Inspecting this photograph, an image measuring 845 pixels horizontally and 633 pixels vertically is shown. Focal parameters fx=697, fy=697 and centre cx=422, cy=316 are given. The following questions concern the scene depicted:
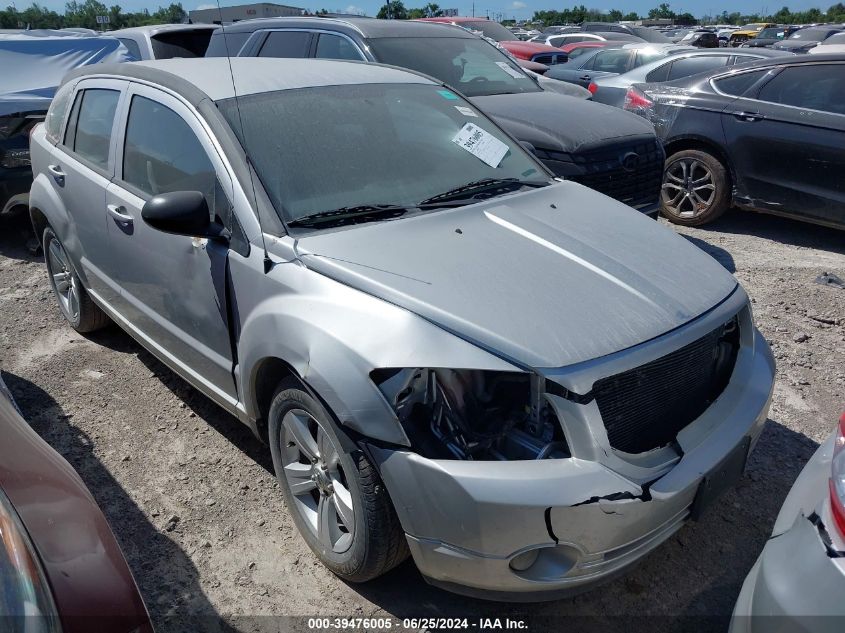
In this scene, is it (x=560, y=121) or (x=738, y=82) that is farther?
(x=738, y=82)

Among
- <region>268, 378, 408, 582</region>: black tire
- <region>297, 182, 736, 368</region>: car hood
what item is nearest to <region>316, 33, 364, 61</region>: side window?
<region>297, 182, 736, 368</region>: car hood

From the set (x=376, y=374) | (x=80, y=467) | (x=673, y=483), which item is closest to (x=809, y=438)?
(x=673, y=483)

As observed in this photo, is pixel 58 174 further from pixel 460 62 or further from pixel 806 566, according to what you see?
pixel 806 566

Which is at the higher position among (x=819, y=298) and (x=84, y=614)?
(x=84, y=614)

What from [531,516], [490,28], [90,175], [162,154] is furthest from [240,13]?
[490,28]

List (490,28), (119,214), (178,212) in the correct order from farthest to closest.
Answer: (490,28) → (119,214) → (178,212)

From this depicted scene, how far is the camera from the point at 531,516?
1989 millimetres

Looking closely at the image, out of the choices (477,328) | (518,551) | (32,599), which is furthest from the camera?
(477,328)

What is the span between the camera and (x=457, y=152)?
3.35 m

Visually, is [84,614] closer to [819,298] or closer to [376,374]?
[376,374]

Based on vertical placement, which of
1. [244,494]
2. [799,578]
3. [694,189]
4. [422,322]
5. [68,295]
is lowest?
[244,494]

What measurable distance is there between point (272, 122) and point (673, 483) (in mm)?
2120

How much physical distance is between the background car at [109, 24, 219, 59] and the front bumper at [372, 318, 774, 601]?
7.77m

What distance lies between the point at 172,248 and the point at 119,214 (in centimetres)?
55
